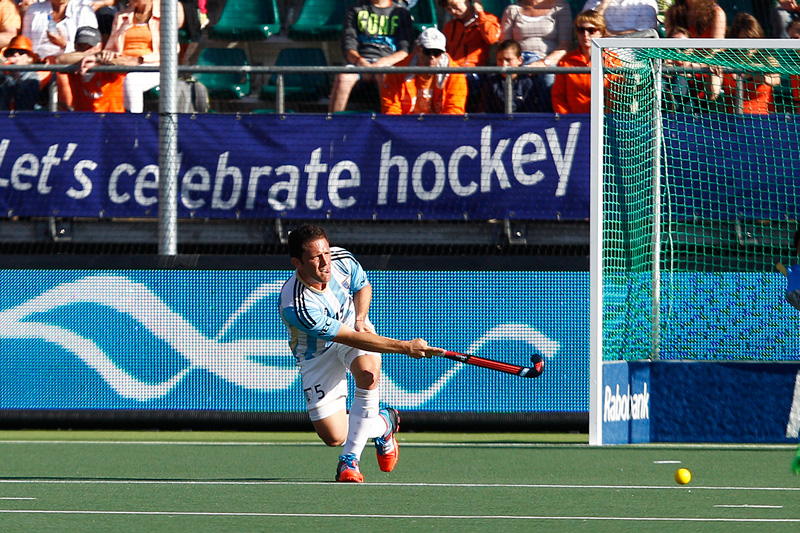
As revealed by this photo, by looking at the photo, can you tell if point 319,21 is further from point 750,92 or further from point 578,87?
point 750,92

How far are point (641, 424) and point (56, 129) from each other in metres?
5.07

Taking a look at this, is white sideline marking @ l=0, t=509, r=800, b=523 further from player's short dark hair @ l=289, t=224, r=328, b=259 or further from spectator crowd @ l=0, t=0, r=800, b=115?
spectator crowd @ l=0, t=0, r=800, b=115

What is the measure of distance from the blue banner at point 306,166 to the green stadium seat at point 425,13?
2.40 meters

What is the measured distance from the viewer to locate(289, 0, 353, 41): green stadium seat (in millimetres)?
11750

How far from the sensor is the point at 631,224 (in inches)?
348

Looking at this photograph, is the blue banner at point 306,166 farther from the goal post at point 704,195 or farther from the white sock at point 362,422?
the white sock at point 362,422

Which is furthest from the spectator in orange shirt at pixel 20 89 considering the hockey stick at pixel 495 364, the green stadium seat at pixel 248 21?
the hockey stick at pixel 495 364

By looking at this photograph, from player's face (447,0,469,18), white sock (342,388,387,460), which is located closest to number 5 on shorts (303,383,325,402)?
white sock (342,388,387,460)

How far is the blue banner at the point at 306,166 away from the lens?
9.50 metres

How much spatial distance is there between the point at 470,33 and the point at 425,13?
93 centimetres

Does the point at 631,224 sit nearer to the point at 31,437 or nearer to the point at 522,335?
the point at 522,335

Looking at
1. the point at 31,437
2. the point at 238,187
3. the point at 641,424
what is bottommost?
the point at 31,437

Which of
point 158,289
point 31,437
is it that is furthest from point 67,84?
point 31,437

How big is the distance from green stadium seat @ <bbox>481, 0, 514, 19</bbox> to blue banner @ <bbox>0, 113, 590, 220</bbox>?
2.11m
